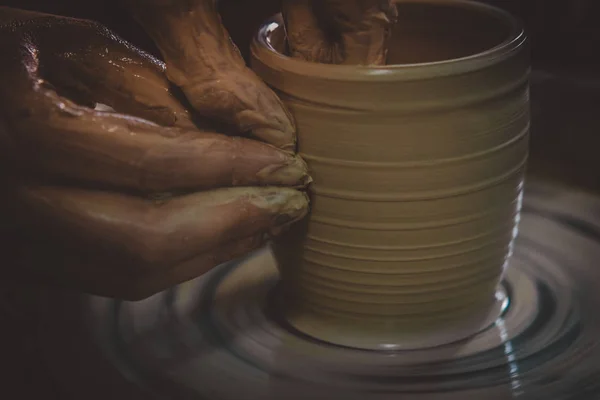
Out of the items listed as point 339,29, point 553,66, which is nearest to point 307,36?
point 339,29

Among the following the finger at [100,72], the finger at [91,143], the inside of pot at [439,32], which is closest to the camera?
the finger at [91,143]

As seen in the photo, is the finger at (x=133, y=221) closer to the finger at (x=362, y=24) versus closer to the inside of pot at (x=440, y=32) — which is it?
the finger at (x=362, y=24)

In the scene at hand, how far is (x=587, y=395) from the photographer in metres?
0.88

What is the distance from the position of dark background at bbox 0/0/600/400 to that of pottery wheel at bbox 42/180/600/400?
0.55 ft

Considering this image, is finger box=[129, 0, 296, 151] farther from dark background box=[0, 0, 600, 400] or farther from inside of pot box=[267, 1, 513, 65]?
dark background box=[0, 0, 600, 400]

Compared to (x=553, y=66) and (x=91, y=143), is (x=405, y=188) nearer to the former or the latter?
(x=91, y=143)

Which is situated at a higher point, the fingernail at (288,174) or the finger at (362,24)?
the finger at (362,24)

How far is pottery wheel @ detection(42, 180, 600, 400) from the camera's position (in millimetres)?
921

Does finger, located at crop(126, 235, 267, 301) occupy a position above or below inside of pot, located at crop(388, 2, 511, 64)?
below

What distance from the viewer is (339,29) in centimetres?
99

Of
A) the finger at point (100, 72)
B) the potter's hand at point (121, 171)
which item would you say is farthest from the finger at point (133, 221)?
the finger at point (100, 72)

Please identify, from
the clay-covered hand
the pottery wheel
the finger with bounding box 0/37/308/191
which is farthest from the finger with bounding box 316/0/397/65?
the pottery wheel

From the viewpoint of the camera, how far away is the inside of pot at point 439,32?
3.53 ft

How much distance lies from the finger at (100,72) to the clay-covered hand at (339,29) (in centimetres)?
16
